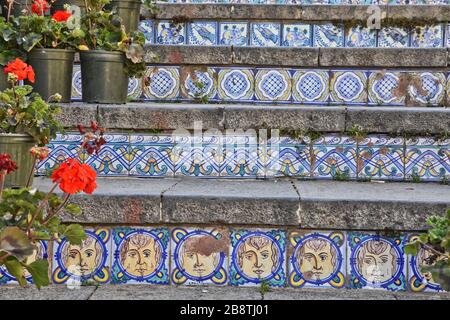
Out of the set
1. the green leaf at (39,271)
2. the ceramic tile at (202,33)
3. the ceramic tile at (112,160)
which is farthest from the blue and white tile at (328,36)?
the green leaf at (39,271)

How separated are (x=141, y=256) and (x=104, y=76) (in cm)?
137

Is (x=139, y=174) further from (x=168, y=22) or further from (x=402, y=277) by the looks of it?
(x=168, y=22)

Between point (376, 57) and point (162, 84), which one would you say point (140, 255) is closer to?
point (162, 84)

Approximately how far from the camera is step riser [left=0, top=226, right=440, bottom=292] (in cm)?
294

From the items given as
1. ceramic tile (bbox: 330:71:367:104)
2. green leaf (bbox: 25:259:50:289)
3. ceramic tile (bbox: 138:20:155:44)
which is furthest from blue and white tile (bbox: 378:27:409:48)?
green leaf (bbox: 25:259:50:289)

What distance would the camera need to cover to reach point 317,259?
2953mm

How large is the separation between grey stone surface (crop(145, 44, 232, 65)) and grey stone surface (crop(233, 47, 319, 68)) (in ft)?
0.20

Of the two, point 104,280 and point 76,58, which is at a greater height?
point 76,58

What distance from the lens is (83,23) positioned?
13.9ft

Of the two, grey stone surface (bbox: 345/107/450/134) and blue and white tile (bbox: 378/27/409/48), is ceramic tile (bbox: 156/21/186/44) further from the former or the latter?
grey stone surface (bbox: 345/107/450/134)

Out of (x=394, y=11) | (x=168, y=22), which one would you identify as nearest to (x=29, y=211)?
(x=168, y=22)
